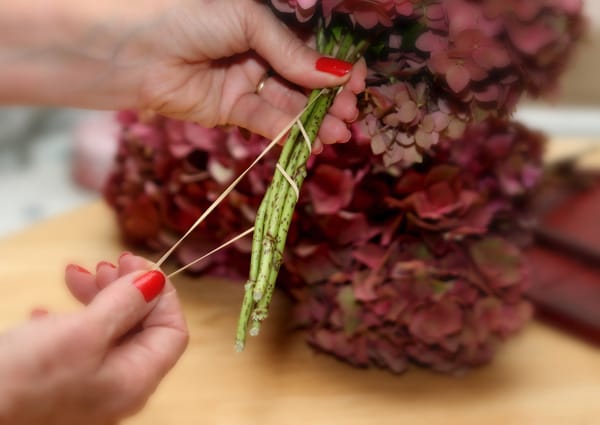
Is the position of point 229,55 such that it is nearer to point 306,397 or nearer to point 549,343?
point 306,397

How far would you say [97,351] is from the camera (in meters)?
0.46

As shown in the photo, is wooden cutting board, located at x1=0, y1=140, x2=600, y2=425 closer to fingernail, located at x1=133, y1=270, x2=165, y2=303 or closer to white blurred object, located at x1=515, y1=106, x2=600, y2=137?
fingernail, located at x1=133, y1=270, x2=165, y2=303

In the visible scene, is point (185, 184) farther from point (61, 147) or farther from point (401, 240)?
point (61, 147)

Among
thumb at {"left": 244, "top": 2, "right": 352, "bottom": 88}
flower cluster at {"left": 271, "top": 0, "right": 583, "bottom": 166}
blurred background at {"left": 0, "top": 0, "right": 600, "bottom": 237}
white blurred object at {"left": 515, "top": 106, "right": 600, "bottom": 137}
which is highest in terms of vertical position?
flower cluster at {"left": 271, "top": 0, "right": 583, "bottom": 166}

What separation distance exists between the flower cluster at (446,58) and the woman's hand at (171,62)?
0.03m

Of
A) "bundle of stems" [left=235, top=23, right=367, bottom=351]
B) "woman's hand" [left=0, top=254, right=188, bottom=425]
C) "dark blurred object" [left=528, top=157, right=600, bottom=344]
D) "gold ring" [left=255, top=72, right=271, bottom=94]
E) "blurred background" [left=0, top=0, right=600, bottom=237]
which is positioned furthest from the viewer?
"blurred background" [left=0, top=0, right=600, bottom=237]

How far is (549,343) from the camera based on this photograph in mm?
818

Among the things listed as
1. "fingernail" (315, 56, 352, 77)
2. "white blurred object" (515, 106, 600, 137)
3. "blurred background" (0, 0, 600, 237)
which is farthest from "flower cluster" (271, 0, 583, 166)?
"white blurred object" (515, 106, 600, 137)

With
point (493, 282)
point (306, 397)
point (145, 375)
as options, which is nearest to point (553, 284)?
point (493, 282)

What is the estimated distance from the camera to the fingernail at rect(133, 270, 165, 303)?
509mm

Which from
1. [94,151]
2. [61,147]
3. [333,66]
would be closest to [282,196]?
[333,66]

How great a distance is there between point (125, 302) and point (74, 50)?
0.86 feet

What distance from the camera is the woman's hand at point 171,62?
24.0 inches

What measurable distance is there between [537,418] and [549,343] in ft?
0.45
